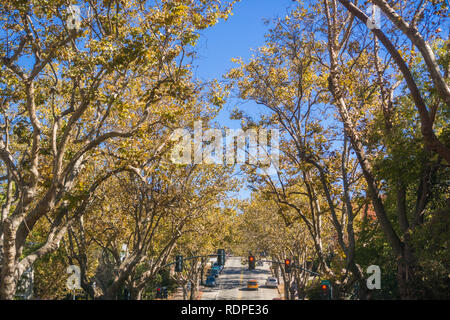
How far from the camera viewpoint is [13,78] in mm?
9680

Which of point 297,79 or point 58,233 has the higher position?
point 297,79

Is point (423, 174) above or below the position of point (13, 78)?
below

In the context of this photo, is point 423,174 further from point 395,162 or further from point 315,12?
point 315,12

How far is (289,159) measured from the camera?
17.0 m

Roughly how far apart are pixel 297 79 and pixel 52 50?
29.9 feet

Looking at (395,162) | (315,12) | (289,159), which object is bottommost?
(395,162)

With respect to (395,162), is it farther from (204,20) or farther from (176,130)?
(176,130)
